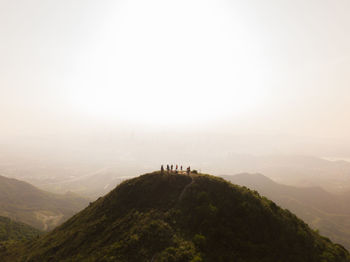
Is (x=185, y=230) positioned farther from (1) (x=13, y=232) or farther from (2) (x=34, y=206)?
(2) (x=34, y=206)

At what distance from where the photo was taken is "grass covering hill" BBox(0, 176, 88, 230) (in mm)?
138875

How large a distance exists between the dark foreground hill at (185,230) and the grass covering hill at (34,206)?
12125 cm

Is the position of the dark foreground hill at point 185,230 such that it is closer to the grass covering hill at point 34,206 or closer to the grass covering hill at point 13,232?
the grass covering hill at point 13,232

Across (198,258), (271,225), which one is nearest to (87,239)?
(198,258)

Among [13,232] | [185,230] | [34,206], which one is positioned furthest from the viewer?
[34,206]

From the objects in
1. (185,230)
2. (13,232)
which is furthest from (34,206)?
(185,230)

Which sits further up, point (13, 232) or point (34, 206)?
point (13, 232)

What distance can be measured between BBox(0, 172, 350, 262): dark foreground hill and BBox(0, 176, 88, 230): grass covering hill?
121250 mm

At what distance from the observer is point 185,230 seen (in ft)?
103

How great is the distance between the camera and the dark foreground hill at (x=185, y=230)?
28.2m

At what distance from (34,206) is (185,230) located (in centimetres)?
20207

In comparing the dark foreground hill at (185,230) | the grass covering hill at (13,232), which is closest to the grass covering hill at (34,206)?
the grass covering hill at (13,232)

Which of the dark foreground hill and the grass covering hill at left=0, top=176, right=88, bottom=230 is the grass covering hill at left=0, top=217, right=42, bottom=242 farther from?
the dark foreground hill

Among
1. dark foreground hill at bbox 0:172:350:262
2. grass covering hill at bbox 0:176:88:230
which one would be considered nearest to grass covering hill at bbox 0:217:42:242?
grass covering hill at bbox 0:176:88:230
